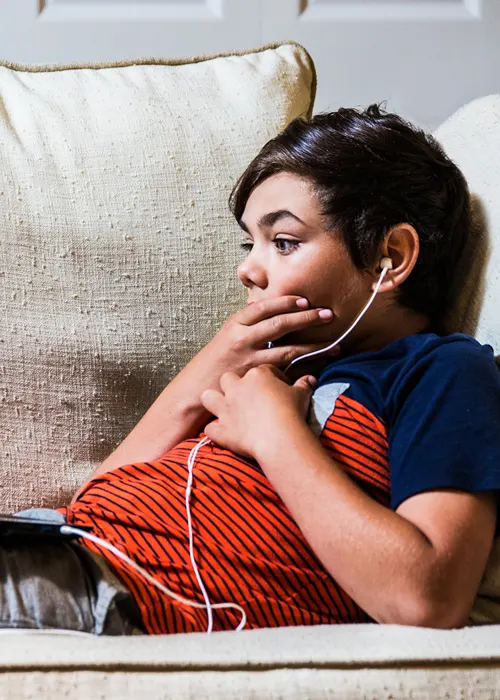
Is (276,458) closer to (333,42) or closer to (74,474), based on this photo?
(74,474)

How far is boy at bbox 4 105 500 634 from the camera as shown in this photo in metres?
0.73

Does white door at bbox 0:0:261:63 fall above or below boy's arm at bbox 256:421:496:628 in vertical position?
above

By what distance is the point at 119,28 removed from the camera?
5.28ft

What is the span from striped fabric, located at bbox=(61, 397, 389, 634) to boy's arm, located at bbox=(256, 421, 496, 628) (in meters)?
0.07

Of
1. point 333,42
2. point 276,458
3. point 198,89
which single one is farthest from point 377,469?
point 333,42

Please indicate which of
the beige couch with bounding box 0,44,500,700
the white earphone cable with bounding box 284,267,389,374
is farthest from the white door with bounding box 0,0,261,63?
the white earphone cable with bounding box 284,267,389,374

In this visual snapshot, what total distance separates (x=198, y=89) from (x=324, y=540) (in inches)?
27.4

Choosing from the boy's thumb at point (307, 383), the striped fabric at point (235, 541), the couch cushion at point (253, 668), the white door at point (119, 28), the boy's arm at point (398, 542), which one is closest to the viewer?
the couch cushion at point (253, 668)

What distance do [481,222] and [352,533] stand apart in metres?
0.48

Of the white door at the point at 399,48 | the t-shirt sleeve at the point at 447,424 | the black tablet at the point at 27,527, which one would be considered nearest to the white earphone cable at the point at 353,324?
the t-shirt sleeve at the point at 447,424

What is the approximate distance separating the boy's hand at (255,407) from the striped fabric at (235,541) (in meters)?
0.03

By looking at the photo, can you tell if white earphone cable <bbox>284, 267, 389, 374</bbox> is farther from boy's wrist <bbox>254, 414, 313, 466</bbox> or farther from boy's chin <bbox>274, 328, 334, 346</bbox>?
boy's wrist <bbox>254, 414, 313, 466</bbox>

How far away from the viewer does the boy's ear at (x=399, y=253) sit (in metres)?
0.97

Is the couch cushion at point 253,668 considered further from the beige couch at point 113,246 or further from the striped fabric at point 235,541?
the beige couch at point 113,246
